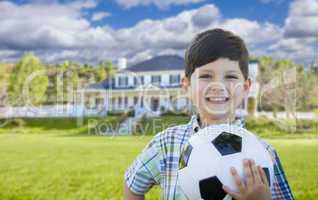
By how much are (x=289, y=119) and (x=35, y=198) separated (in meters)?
15.6

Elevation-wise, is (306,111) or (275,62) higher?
(275,62)

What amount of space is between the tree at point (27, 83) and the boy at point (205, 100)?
77.9 feet

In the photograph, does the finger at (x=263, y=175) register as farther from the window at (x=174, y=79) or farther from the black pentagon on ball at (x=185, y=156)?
the window at (x=174, y=79)

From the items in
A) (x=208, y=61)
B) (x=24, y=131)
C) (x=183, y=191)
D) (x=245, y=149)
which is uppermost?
(x=208, y=61)

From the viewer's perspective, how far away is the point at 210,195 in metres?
1.33

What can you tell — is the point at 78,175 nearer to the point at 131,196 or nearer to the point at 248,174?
the point at 131,196

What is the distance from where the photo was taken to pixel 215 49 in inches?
56.0

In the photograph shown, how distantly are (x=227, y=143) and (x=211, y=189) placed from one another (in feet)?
0.51

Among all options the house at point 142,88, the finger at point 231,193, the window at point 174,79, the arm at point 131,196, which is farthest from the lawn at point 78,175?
the window at point 174,79

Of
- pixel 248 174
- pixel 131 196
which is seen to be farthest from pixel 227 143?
pixel 131 196

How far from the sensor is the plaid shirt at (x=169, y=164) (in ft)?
4.90

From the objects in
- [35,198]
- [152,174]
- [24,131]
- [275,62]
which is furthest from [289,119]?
[152,174]

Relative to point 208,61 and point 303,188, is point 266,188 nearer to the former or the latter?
point 208,61

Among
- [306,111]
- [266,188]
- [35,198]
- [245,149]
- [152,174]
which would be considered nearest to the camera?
[266,188]
